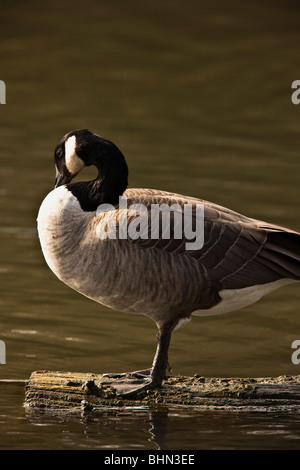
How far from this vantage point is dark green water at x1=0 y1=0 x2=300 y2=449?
26.3ft

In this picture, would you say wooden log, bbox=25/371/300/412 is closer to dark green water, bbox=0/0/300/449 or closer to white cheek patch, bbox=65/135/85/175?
dark green water, bbox=0/0/300/449

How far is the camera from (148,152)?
710 inches

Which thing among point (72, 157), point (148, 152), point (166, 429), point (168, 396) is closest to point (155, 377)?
point (168, 396)

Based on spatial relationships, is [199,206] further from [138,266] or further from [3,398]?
[3,398]

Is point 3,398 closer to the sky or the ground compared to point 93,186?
closer to the ground

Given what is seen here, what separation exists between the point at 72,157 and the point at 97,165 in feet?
0.81

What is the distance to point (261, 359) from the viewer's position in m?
9.74

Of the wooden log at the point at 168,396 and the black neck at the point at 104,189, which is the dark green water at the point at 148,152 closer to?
the wooden log at the point at 168,396

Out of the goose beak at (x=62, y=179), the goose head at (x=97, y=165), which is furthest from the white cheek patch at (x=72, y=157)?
the goose beak at (x=62, y=179)

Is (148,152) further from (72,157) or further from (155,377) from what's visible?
(155,377)

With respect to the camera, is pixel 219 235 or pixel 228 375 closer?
pixel 219 235
